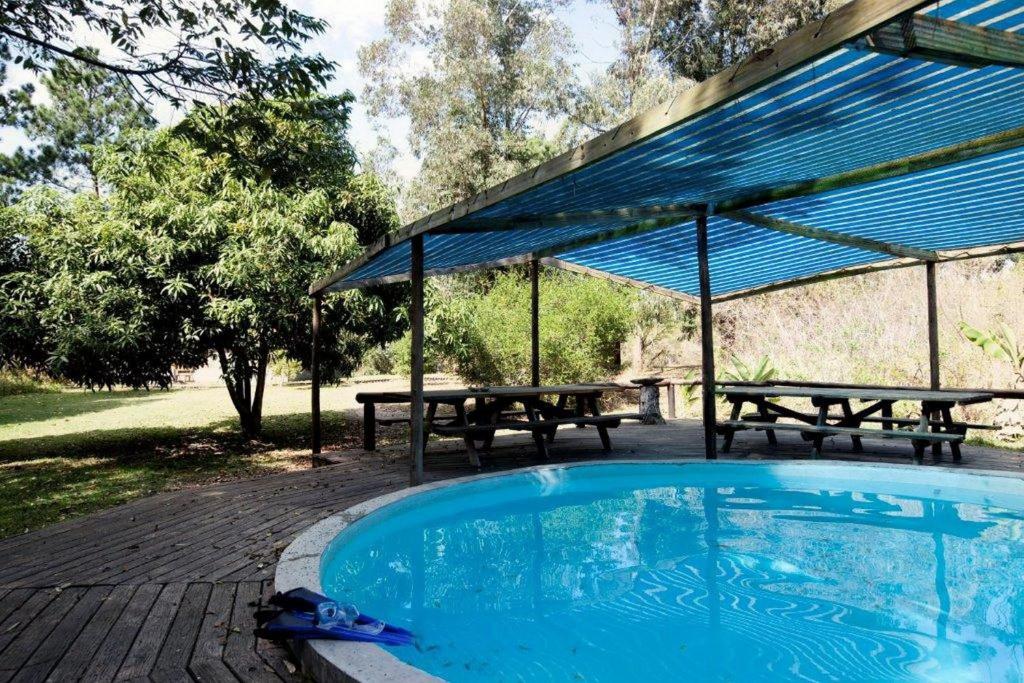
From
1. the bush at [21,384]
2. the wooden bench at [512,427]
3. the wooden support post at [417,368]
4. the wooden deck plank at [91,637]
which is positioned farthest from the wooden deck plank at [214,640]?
the bush at [21,384]

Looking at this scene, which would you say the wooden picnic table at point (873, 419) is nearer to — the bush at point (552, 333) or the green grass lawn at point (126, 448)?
the green grass lawn at point (126, 448)

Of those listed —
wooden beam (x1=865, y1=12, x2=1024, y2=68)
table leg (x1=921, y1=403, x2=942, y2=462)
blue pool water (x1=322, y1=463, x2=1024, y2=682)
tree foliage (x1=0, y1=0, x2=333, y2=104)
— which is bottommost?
blue pool water (x1=322, y1=463, x2=1024, y2=682)

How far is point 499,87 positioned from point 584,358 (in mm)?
8892

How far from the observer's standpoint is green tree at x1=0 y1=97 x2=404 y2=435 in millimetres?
7316

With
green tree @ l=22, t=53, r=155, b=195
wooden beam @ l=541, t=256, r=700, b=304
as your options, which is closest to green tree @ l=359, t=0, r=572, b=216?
wooden beam @ l=541, t=256, r=700, b=304

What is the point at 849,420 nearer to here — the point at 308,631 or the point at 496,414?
the point at 496,414

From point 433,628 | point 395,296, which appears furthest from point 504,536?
point 395,296

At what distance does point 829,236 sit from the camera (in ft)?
22.9

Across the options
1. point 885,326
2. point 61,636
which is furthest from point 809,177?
point 885,326

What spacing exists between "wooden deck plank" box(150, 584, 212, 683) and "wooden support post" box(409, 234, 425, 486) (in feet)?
7.10

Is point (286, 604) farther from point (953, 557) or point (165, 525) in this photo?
point (953, 557)

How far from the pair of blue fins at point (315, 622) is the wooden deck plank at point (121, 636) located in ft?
1.64

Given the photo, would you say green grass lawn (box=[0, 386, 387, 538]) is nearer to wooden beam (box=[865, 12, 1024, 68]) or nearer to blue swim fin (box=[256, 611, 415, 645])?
blue swim fin (box=[256, 611, 415, 645])

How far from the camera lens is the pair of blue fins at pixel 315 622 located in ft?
7.83
